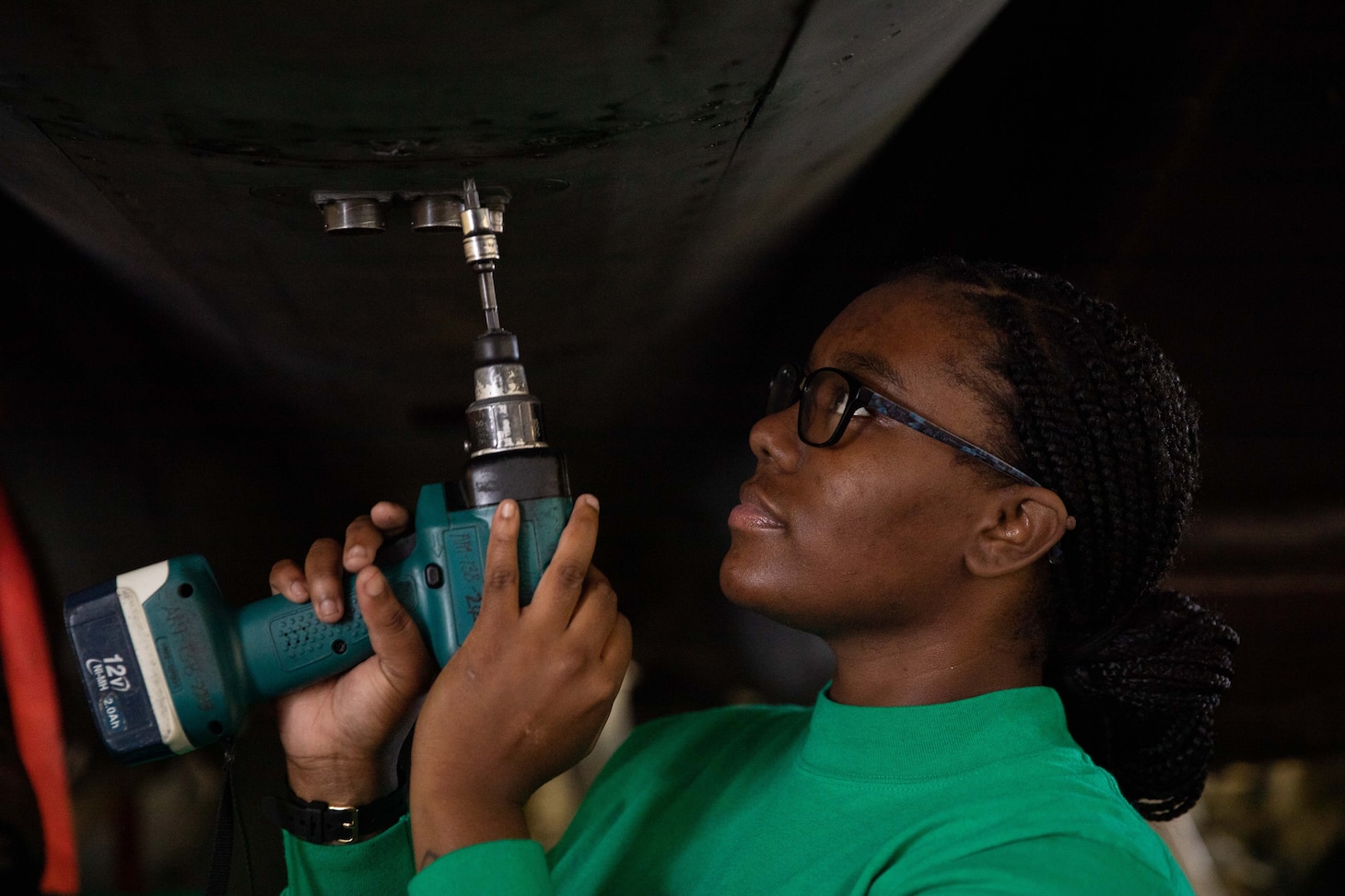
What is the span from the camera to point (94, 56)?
0.47m

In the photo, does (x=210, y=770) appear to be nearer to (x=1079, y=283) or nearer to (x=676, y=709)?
(x=676, y=709)

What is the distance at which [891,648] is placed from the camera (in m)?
0.93

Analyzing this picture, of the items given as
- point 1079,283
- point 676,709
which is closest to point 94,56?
point 1079,283

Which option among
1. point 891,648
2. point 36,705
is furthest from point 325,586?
point 36,705

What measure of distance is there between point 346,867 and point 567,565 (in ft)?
1.35

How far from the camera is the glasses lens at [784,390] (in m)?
1.01

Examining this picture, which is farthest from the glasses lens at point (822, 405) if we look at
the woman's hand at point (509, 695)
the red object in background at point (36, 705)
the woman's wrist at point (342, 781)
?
the red object in background at point (36, 705)

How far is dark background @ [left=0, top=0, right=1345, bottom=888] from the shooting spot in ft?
3.54

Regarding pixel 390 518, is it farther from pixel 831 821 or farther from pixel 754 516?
pixel 831 821

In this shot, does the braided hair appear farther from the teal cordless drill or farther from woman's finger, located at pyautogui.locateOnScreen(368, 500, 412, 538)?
woman's finger, located at pyautogui.locateOnScreen(368, 500, 412, 538)

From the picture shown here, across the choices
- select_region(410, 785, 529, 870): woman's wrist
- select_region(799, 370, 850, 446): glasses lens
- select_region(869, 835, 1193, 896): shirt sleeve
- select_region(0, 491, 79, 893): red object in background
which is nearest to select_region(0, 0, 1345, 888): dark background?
select_region(0, 491, 79, 893): red object in background

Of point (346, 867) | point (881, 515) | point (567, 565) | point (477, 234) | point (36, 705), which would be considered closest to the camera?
point (477, 234)

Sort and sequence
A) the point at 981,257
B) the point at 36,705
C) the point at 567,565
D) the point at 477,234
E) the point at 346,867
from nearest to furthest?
the point at 477,234
the point at 567,565
the point at 346,867
the point at 981,257
the point at 36,705

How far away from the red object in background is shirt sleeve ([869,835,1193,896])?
1.21 metres
